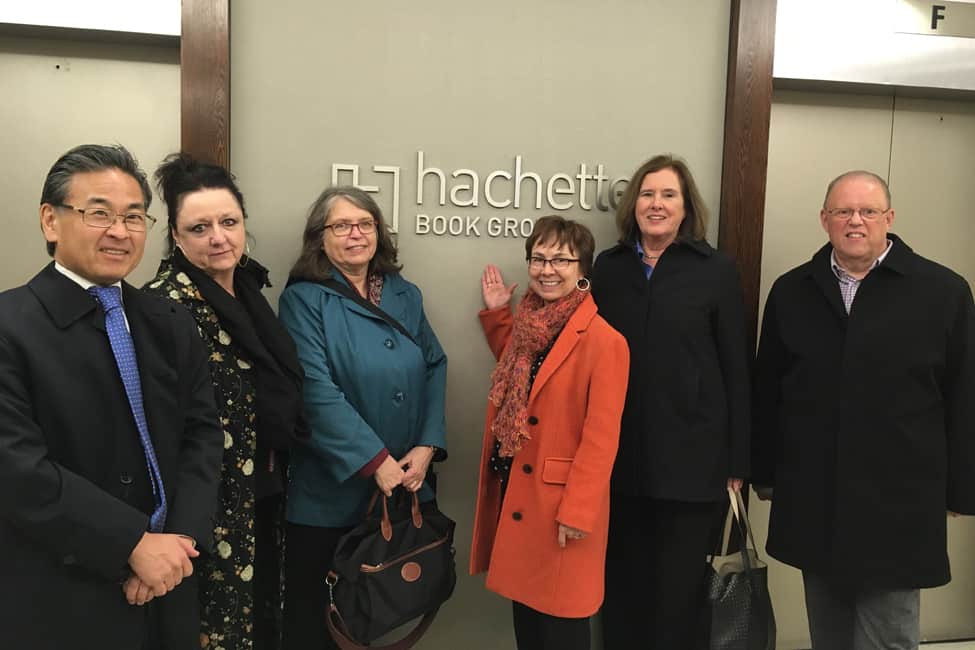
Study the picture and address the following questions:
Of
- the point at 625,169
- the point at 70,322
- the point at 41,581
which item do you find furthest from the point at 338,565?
the point at 625,169

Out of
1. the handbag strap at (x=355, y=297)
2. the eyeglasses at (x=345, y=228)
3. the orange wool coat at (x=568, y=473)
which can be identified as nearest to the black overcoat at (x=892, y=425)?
the orange wool coat at (x=568, y=473)

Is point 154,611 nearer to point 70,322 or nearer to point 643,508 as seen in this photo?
point 70,322

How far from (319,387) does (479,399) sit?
0.89 metres

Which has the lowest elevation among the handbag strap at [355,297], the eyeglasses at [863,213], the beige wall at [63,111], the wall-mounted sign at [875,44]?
the handbag strap at [355,297]

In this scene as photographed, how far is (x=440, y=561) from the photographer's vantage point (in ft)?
7.70

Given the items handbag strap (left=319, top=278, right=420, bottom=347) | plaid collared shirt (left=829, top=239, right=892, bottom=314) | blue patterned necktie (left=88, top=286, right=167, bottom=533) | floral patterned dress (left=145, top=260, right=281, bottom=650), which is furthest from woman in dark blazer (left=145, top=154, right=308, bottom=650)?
plaid collared shirt (left=829, top=239, right=892, bottom=314)

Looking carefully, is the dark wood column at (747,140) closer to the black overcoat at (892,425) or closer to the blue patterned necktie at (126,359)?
the black overcoat at (892,425)

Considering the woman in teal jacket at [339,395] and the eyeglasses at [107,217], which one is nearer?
the eyeglasses at [107,217]

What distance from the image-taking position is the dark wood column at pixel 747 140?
9.37 ft

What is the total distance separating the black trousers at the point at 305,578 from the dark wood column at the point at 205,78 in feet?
4.78

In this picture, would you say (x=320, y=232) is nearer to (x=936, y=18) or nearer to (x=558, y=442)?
(x=558, y=442)

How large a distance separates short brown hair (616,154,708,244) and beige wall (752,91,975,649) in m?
0.85

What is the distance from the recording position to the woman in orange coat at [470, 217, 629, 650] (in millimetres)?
2154

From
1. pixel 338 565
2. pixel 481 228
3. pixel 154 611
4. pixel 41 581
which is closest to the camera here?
pixel 41 581
